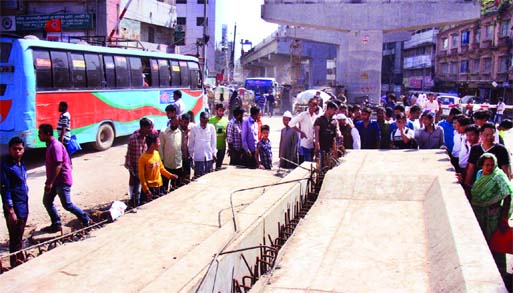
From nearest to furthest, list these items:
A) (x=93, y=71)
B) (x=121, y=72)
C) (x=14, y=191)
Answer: (x=14, y=191) → (x=93, y=71) → (x=121, y=72)

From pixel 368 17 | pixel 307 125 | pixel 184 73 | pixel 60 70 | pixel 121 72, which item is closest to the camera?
pixel 307 125

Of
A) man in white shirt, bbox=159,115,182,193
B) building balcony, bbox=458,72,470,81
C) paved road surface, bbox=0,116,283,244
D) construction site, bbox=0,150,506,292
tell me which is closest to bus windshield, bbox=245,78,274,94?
paved road surface, bbox=0,116,283,244

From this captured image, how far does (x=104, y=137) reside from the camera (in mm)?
13984

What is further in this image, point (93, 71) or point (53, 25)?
point (53, 25)

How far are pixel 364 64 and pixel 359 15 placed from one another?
8.76 ft

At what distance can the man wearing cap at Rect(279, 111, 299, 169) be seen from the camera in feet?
27.8

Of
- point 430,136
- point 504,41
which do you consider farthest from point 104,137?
point 504,41

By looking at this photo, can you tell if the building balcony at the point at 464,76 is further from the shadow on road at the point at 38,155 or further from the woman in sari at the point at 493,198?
the woman in sari at the point at 493,198

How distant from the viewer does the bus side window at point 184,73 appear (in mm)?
17581

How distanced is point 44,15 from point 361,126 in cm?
2148

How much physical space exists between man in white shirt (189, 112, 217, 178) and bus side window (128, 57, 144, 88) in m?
7.89

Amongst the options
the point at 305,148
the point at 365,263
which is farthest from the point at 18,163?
the point at 305,148

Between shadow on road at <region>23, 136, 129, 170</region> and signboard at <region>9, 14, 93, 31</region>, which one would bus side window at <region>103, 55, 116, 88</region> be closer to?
shadow on road at <region>23, 136, 129, 170</region>

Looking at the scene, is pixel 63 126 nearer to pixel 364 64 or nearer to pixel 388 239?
pixel 388 239
